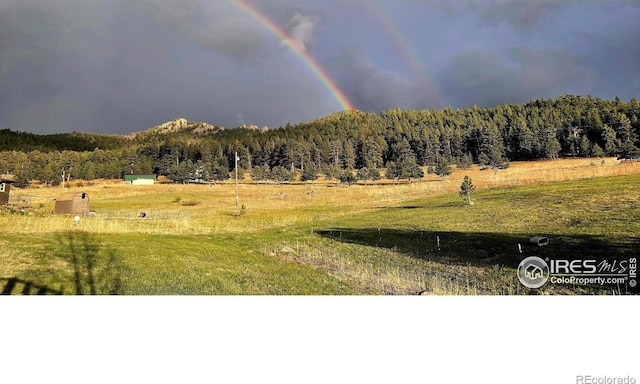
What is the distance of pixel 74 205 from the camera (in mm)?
22750

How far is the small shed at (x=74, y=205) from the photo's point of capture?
22547mm

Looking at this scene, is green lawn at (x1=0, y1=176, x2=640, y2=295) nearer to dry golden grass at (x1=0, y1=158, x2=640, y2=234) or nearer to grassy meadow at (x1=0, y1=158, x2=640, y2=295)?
grassy meadow at (x1=0, y1=158, x2=640, y2=295)

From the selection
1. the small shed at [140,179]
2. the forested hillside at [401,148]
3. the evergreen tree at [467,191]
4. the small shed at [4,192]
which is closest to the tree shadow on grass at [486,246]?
the evergreen tree at [467,191]

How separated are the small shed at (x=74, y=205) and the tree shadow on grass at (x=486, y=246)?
15757 millimetres

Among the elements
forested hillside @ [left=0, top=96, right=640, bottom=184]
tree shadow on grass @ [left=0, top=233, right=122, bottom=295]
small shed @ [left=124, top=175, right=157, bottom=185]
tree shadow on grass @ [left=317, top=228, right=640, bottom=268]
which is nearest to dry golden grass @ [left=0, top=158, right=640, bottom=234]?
small shed @ [left=124, top=175, right=157, bottom=185]

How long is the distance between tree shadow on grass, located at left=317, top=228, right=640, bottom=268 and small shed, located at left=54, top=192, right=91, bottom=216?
51.7ft

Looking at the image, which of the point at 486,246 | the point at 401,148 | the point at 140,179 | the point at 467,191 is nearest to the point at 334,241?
the point at 486,246

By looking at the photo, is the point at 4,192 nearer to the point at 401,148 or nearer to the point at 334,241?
the point at 334,241

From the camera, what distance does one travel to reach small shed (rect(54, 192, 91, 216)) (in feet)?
74.0

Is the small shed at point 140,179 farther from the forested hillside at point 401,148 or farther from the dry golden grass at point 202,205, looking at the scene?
the dry golden grass at point 202,205

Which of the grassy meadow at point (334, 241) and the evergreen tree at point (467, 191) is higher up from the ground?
the evergreen tree at point (467, 191)
